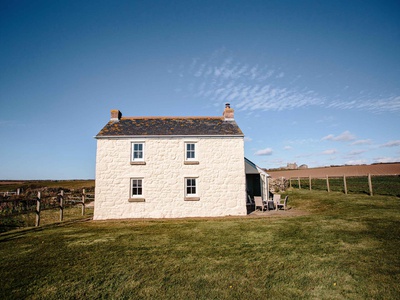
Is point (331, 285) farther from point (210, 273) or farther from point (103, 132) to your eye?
point (103, 132)

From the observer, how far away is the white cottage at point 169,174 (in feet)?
53.6

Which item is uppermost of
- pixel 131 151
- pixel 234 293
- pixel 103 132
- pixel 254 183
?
pixel 103 132

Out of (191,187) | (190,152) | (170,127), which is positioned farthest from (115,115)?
(191,187)

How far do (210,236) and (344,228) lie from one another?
5955 mm

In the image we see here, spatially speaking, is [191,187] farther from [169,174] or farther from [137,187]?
[137,187]

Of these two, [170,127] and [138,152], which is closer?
[138,152]

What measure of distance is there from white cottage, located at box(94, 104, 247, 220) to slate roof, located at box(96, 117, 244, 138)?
8cm

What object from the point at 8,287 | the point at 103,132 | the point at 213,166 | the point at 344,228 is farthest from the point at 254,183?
the point at 8,287

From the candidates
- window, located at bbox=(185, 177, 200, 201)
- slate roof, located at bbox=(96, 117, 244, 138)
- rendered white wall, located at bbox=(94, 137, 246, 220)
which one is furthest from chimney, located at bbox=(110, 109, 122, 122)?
window, located at bbox=(185, 177, 200, 201)

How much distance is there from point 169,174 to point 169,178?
29 centimetres

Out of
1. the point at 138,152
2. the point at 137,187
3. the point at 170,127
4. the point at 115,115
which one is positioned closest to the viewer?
the point at 137,187

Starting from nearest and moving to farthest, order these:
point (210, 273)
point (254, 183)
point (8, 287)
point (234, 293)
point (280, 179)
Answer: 1. point (234, 293)
2. point (8, 287)
3. point (210, 273)
4. point (254, 183)
5. point (280, 179)

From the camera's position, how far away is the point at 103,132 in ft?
57.2

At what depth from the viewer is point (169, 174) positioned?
16.7 meters
